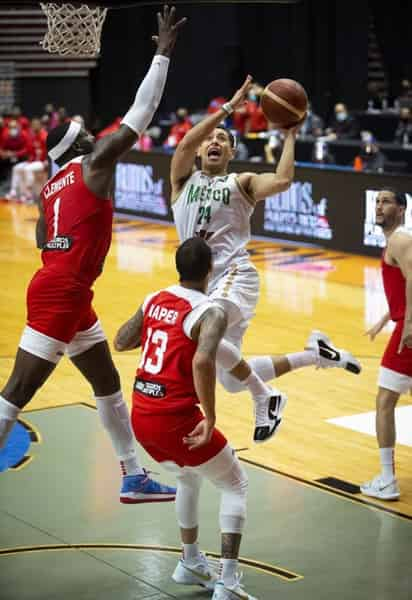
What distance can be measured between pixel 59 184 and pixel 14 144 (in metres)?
18.6

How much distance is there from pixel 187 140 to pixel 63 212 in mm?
1103

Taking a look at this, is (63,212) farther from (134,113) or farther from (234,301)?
(234,301)

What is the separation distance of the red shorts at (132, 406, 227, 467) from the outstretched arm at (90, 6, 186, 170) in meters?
1.37

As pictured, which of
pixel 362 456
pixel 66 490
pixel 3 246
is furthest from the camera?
pixel 3 246

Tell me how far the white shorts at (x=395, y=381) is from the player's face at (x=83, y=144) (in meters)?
2.44

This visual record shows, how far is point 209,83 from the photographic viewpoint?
1287 inches

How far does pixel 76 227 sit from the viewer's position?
6074 millimetres

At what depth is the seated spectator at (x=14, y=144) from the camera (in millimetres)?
23984

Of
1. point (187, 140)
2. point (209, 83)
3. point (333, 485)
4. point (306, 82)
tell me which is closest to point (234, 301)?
point (187, 140)

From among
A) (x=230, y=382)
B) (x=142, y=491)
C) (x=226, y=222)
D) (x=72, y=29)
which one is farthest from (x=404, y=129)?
(x=142, y=491)

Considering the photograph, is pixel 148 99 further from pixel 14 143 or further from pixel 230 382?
pixel 14 143

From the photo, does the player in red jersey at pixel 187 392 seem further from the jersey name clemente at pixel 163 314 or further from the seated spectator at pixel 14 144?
the seated spectator at pixel 14 144

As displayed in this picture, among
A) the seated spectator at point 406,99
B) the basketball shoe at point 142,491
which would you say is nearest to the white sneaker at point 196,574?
the basketball shoe at point 142,491

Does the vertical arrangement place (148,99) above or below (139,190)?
above
